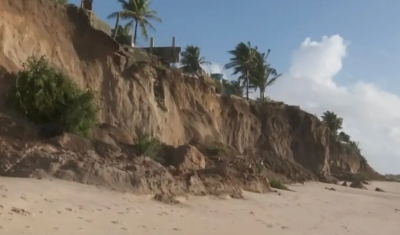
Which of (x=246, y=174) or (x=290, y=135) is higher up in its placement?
(x=290, y=135)

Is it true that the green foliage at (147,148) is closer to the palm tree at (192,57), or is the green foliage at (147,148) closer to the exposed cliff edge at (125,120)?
the exposed cliff edge at (125,120)

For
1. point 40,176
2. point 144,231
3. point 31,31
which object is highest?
point 31,31

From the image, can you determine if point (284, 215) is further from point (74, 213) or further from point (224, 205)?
point (74, 213)

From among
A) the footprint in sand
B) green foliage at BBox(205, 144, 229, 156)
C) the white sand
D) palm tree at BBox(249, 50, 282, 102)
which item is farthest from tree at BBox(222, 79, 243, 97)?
the footprint in sand

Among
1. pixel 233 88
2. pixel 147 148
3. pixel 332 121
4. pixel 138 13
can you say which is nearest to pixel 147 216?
pixel 147 148

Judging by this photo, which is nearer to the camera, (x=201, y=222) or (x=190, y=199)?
(x=201, y=222)

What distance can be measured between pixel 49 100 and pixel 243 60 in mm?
38356

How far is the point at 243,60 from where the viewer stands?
179 feet

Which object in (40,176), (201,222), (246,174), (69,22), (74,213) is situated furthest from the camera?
(69,22)

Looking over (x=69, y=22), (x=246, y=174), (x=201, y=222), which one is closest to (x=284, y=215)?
(x=201, y=222)

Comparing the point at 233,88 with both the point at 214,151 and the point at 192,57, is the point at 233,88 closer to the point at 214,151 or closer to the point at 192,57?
the point at 192,57

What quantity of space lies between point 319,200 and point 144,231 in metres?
12.5

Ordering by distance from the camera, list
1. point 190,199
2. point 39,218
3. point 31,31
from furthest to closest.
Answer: point 31,31
point 190,199
point 39,218

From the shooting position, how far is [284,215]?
14828mm
